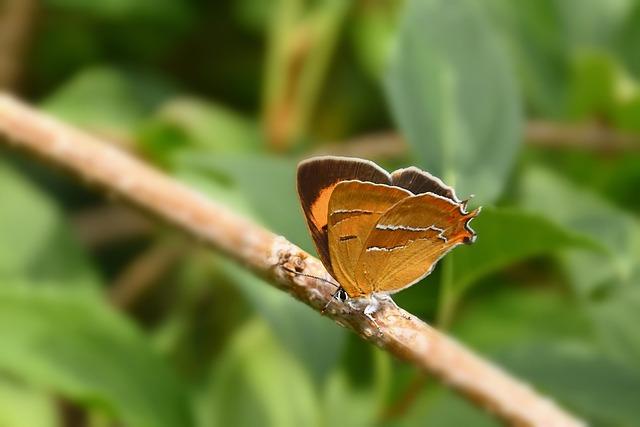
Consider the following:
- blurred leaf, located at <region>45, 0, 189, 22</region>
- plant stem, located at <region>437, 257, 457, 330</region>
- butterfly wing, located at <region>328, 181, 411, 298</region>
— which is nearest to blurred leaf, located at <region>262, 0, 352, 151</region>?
blurred leaf, located at <region>45, 0, 189, 22</region>

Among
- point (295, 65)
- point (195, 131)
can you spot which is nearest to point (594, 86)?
point (295, 65)

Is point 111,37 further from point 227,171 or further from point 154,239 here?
point 227,171

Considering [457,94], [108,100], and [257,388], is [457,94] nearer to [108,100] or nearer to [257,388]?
[257,388]

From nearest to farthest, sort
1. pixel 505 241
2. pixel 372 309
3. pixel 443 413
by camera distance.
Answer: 1. pixel 372 309
2. pixel 505 241
3. pixel 443 413

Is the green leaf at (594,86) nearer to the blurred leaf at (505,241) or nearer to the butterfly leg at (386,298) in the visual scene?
the blurred leaf at (505,241)

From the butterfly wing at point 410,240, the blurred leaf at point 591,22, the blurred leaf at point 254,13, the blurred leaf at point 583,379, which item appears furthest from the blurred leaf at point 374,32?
the butterfly wing at point 410,240

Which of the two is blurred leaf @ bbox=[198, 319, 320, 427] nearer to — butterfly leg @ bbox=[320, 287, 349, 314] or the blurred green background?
the blurred green background

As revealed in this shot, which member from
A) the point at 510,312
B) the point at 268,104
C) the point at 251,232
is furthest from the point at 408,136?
the point at 268,104
